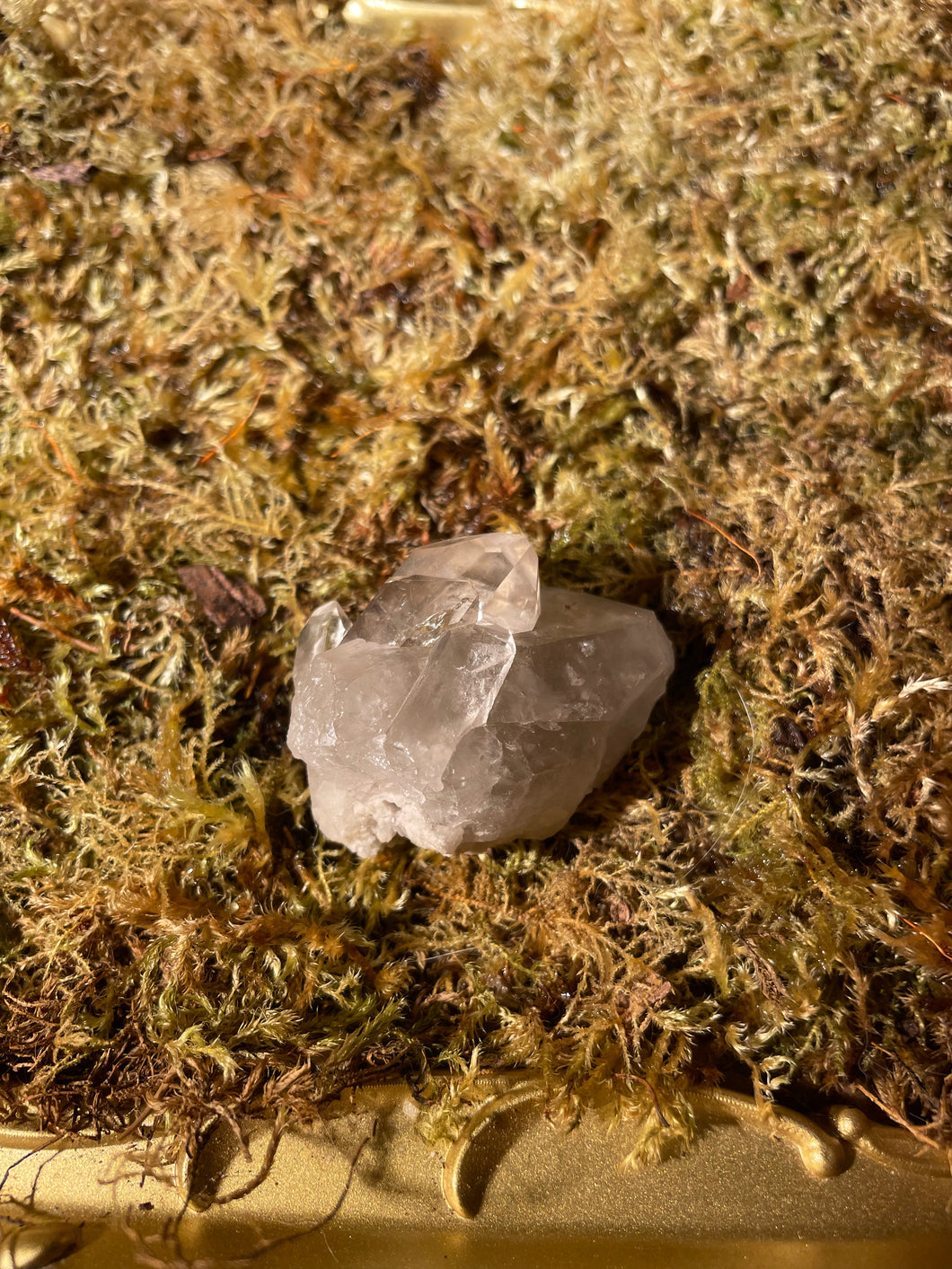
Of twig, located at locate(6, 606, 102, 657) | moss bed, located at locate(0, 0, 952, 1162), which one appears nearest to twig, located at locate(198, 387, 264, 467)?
moss bed, located at locate(0, 0, 952, 1162)

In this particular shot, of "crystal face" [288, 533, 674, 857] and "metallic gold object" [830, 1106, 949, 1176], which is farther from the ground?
"crystal face" [288, 533, 674, 857]

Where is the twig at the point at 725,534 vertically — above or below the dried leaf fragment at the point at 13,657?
above

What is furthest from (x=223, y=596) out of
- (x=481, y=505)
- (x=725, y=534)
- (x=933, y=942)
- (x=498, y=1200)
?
(x=933, y=942)

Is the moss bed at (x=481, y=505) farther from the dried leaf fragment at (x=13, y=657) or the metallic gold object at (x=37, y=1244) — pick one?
the metallic gold object at (x=37, y=1244)

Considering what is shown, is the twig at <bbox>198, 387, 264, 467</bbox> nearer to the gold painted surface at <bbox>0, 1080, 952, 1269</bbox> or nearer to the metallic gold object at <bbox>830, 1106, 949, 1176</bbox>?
the gold painted surface at <bbox>0, 1080, 952, 1269</bbox>

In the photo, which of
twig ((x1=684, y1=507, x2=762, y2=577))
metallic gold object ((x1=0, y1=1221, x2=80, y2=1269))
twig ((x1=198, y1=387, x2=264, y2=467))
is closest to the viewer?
metallic gold object ((x1=0, y1=1221, x2=80, y2=1269))

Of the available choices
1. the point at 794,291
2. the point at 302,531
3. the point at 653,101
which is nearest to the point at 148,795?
the point at 302,531

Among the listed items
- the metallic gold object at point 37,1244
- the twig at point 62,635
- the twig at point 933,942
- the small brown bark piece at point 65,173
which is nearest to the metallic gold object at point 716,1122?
the twig at point 933,942
